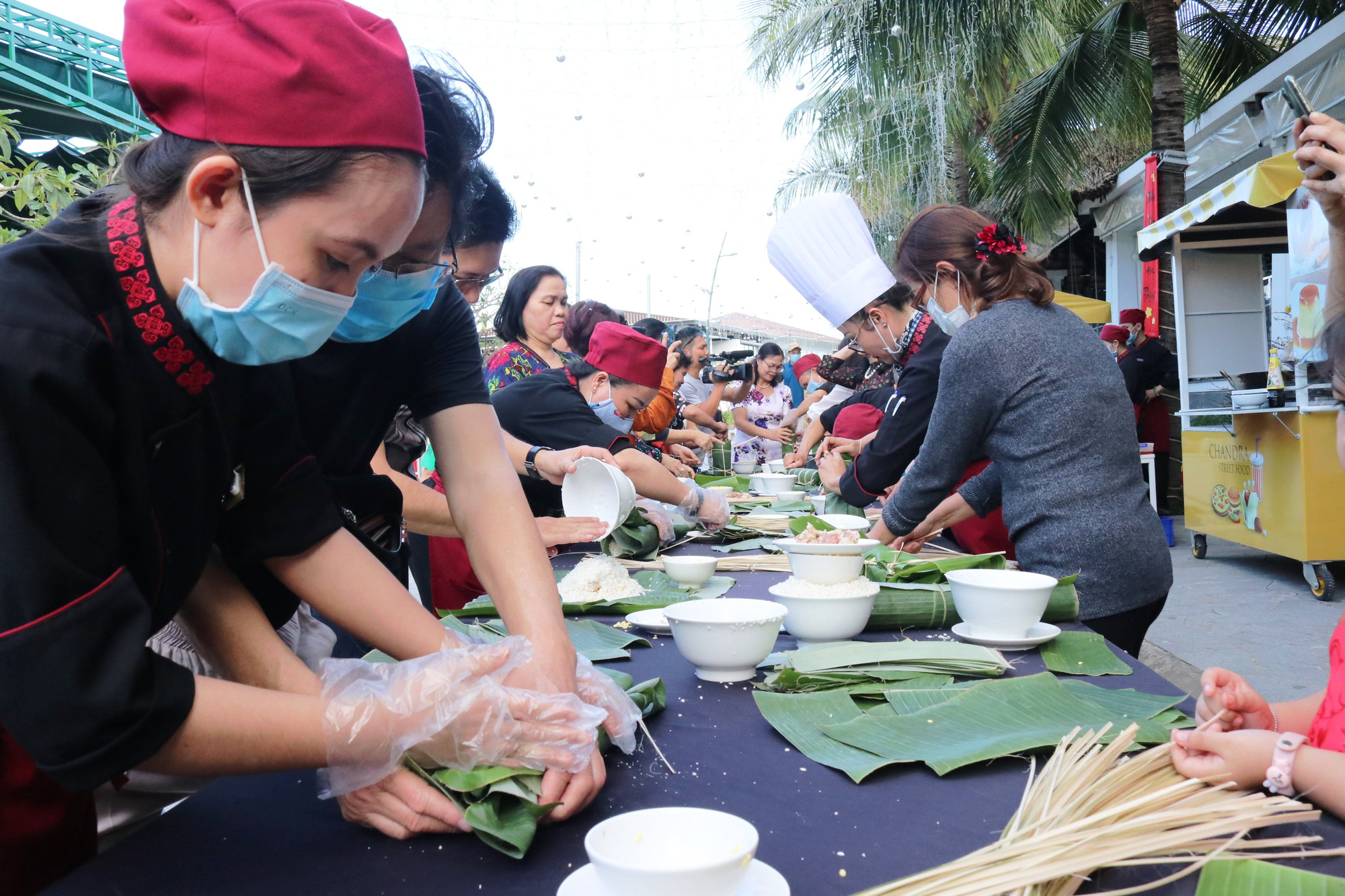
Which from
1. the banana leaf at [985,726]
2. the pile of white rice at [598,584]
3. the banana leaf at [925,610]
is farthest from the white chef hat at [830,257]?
the banana leaf at [985,726]

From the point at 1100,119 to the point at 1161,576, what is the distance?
11.7 m

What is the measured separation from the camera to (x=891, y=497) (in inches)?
102

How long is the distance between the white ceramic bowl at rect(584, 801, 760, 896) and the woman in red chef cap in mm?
209

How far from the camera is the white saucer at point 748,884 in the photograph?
2.47 ft

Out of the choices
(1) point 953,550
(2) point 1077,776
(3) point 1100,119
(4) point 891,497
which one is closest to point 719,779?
(2) point 1077,776

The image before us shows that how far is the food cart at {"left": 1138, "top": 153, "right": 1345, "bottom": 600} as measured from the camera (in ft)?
16.6

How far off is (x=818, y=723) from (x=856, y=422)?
147 inches

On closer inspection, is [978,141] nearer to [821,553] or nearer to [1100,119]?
[1100,119]

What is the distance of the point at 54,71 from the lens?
904 centimetres

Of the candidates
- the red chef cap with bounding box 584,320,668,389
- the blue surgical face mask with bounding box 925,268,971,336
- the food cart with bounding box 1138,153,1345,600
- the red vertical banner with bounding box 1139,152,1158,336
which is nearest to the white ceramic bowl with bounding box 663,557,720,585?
the blue surgical face mask with bounding box 925,268,971,336

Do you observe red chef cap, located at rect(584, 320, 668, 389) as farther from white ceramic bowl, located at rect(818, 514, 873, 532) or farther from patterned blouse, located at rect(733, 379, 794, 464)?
patterned blouse, located at rect(733, 379, 794, 464)

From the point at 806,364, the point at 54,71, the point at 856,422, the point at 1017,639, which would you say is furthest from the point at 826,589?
the point at 54,71

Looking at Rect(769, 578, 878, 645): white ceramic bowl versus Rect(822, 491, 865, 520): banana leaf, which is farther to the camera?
Rect(822, 491, 865, 520): banana leaf

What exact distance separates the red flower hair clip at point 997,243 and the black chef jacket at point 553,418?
1421mm
